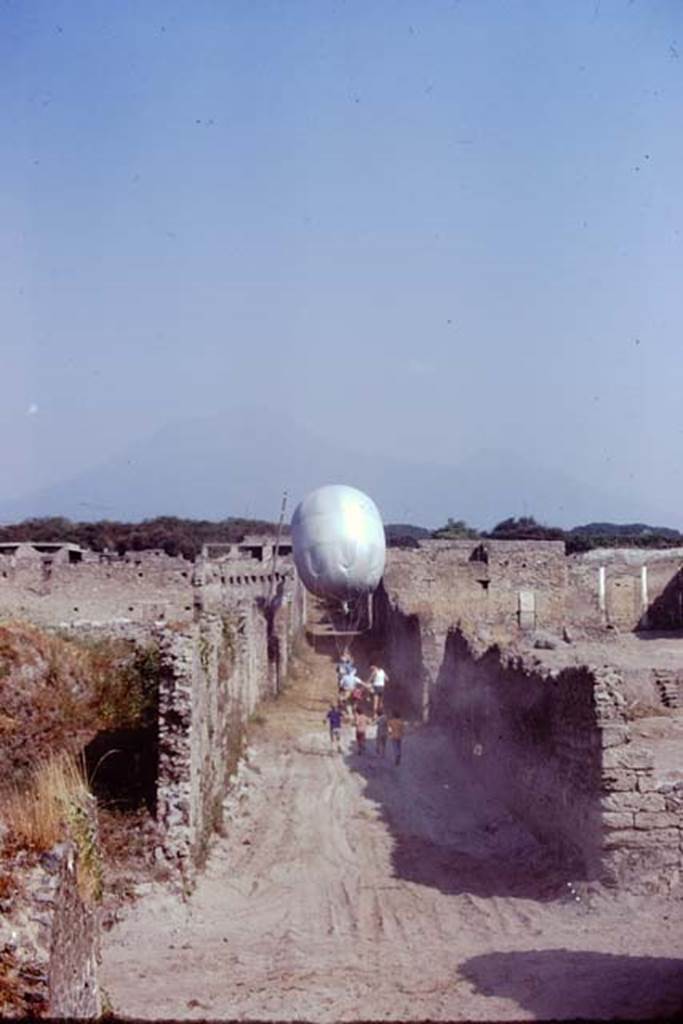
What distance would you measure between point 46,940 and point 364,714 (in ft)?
71.3

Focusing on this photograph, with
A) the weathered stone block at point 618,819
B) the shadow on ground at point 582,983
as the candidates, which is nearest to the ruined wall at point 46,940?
the shadow on ground at point 582,983

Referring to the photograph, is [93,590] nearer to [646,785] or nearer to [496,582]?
[496,582]

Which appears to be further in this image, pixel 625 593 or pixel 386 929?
pixel 625 593

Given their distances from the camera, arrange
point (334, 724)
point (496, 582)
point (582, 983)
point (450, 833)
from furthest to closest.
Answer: point (496, 582) → point (334, 724) → point (450, 833) → point (582, 983)

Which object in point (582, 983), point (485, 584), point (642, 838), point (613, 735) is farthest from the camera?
A: point (485, 584)

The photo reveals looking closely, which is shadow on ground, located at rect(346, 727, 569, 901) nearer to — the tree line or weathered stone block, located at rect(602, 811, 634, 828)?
weathered stone block, located at rect(602, 811, 634, 828)

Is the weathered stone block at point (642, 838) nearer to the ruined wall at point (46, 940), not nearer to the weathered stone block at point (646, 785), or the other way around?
the weathered stone block at point (646, 785)

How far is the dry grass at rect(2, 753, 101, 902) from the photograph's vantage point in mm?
5723

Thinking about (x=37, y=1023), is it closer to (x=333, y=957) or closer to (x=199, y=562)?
(x=333, y=957)

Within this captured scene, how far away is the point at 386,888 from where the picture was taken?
44.7 feet

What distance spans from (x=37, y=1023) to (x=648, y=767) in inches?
312

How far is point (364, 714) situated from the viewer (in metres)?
26.8

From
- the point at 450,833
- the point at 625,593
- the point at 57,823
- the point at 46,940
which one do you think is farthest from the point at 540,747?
the point at 625,593

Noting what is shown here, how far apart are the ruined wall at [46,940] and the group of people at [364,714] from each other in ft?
51.9
